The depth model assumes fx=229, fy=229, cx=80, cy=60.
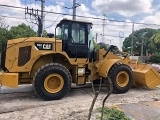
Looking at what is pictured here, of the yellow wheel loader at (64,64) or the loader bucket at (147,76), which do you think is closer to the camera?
the yellow wheel loader at (64,64)

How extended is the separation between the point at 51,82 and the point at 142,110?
10.1ft

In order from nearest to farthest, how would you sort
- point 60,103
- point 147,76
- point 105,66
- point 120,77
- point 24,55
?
point 60,103
point 24,55
point 105,66
point 120,77
point 147,76

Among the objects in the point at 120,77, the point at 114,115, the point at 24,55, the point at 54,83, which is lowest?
the point at 114,115

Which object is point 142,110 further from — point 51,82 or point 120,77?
point 51,82

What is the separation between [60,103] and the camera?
7.02 meters

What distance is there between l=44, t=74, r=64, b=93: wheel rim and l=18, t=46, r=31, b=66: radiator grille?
0.97 m

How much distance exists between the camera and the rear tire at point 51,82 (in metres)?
7.18

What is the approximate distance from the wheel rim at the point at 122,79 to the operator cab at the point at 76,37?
1.35 metres

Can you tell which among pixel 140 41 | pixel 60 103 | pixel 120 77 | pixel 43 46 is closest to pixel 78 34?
pixel 43 46

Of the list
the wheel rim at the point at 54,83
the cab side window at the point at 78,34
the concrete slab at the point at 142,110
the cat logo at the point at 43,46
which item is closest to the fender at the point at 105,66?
the cab side window at the point at 78,34

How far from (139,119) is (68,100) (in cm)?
270

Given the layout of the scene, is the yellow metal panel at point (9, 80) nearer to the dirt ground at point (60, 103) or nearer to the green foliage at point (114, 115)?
the dirt ground at point (60, 103)

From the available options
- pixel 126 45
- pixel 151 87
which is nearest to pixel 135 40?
pixel 126 45

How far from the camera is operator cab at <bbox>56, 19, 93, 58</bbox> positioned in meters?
8.19
